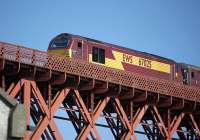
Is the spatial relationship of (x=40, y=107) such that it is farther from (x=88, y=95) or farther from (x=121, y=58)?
(x=121, y=58)

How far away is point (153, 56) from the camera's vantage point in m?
71.1

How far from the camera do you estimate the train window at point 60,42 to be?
198 feet

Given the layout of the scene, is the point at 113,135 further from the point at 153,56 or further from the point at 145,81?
the point at 153,56

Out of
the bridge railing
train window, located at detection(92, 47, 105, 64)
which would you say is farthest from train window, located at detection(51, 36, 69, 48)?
the bridge railing

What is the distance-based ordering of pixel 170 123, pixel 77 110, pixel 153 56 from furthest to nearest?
pixel 153 56, pixel 170 123, pixel 77 110

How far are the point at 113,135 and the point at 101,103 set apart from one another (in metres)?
3.95

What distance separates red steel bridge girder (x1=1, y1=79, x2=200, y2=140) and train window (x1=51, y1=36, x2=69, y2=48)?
4882 millimetres

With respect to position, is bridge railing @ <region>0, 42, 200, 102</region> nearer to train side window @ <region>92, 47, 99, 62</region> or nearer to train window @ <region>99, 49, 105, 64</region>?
train side window @ <region>92, 47, 99, 62</region>

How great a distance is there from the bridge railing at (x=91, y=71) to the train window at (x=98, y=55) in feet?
11.5

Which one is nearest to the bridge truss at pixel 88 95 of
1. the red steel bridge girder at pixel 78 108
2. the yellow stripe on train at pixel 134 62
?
the red steel bridge girder at pixel 78 108

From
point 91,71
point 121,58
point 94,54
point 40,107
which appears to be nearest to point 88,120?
point 91,71

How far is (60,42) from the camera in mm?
61062

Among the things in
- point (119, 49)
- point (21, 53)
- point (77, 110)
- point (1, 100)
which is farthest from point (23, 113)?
point (119, 49)

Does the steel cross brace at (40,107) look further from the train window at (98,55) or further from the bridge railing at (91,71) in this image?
the train window at (98,55)
